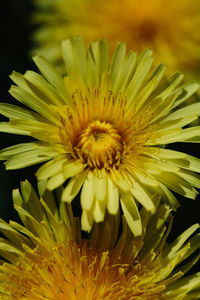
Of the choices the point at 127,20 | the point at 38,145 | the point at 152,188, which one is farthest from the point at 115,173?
the point at 127,20

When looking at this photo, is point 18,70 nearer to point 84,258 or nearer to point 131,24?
point 131,24

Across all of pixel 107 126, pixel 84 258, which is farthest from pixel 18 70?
pixel 84 258

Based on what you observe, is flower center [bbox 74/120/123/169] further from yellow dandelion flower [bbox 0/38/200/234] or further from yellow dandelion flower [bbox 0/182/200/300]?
yellow dandelion flower [bbox 0/182/200/300]

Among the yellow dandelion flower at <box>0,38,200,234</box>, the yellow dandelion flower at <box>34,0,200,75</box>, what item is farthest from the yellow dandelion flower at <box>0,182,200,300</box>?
the yellow dandelion flower at <box>34,0,200,75</box>

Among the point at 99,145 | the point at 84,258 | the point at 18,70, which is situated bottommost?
the point at 84,258

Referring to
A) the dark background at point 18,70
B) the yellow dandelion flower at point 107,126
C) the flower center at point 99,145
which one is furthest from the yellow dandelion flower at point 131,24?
the flower center at point 99,145
